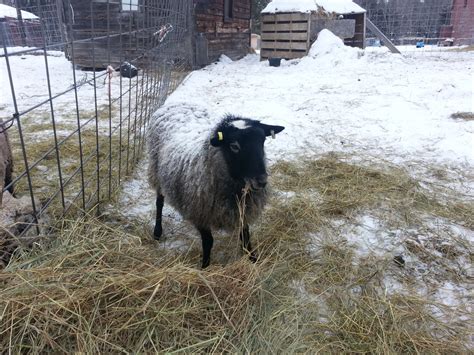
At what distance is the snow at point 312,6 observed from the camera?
13382 millimetres

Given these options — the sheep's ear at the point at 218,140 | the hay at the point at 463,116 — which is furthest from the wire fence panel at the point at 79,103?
the hay at the point at 463,116

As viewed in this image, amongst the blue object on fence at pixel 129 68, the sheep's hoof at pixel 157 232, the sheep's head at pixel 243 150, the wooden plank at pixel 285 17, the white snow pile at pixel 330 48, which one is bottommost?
the sheep's hoof at pixel 157 232

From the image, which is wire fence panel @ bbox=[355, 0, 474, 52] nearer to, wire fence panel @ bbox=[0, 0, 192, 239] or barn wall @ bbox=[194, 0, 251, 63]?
barn wall @ bbox=[194, 0, 251, 63]

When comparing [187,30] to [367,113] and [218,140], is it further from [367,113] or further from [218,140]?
[218,140]

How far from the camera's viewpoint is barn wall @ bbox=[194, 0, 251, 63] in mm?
13591

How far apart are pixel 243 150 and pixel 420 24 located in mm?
20066

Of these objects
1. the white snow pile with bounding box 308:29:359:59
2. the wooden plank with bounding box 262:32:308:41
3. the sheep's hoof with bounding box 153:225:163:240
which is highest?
the wooden plank with bounding box 262:32:308:41

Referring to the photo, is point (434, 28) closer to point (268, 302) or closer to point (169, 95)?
point (169, 95)

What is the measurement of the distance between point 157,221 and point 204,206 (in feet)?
2.62

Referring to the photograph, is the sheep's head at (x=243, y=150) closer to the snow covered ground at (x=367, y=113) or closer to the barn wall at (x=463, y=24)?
the snow covered ground at (x=367, y=113)

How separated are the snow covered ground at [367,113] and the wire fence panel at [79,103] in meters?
0.51

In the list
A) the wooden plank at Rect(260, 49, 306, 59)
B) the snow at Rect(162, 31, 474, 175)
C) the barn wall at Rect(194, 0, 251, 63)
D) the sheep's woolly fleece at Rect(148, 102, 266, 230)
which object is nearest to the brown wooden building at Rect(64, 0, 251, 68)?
the barn wall at Rect(194, 0, 251, 63)

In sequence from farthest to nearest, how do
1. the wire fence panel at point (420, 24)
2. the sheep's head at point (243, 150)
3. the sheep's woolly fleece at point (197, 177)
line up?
the wire fence panel at point (420, 24) → the sheep's woolly fleece at point (197, 177) → the sheep's head at point (243, 150)

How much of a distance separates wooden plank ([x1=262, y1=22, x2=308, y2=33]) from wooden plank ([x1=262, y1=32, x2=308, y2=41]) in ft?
0.47
